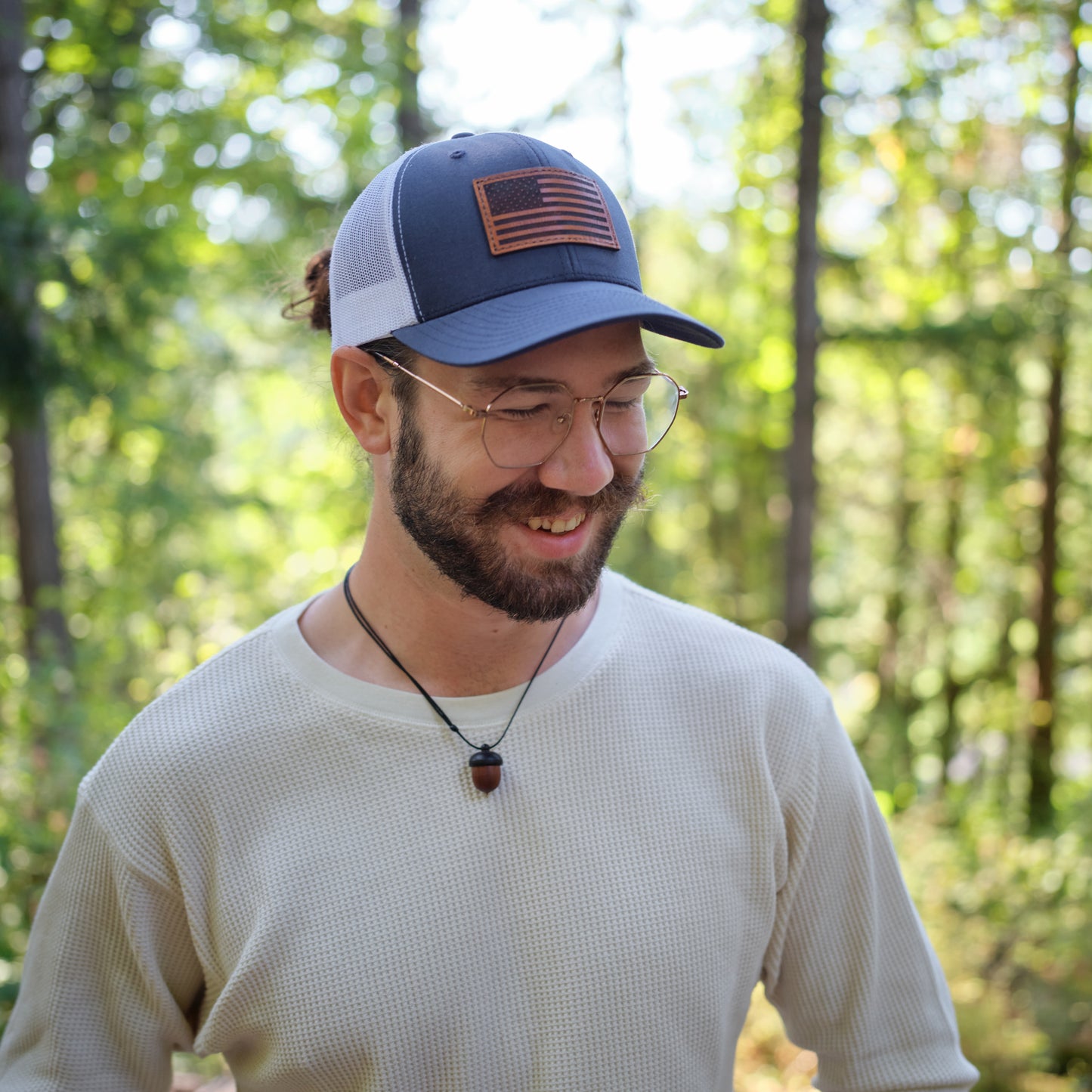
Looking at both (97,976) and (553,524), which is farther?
(97,976)

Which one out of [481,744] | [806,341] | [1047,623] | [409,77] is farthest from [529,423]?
[1047,623]

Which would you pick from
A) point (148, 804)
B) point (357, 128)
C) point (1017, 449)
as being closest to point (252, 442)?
point (357, 128)

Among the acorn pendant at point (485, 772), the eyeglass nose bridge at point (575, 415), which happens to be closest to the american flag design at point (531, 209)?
the eyeglass nose bridge at point (575, 415)

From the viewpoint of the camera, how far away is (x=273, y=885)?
4.36ft

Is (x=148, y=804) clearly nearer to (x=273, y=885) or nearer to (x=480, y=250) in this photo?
(x=273, y=885)

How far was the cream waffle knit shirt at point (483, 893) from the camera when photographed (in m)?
1.30

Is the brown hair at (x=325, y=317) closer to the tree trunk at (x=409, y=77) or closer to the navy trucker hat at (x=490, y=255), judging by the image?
the navy trucker hat at (x=490, y=255)

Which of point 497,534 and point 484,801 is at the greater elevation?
point 497,534

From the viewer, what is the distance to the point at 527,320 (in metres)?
1.24

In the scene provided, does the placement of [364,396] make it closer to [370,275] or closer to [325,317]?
[370,275]

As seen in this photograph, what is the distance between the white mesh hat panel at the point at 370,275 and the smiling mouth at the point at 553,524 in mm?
324

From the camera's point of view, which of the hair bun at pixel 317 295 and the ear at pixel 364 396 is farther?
the hair bun at pixel 317 295

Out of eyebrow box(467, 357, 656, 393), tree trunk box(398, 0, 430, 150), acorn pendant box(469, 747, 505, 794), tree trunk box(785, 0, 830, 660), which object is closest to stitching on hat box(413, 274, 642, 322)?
eyebrow box(467, 357, 656, 393)

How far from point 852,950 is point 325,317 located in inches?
54.6
